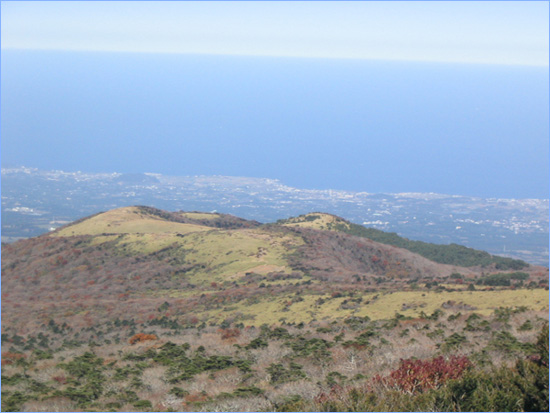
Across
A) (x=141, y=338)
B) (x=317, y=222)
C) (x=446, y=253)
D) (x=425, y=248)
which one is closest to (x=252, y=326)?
(x=141, y=338)

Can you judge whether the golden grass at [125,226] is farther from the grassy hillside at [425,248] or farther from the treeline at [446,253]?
the treeline at [446,253]

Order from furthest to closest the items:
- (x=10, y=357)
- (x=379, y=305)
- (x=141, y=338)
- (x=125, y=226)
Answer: (x=125, y=226) → (x=379, y=305) → (x=141, y=338) → (x=10, y=357)

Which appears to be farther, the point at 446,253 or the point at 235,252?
the point at 446,253

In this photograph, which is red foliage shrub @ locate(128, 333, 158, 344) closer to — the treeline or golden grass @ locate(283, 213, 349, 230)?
golden grass @ locate(283, 213, 349, 230)

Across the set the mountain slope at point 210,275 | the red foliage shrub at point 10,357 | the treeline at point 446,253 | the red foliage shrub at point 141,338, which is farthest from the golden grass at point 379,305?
the treeline at point 446,253

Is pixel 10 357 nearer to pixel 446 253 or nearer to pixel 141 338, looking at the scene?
pixel 141 338

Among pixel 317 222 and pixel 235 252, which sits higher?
pixel 317 222

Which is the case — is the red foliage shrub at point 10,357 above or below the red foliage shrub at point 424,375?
below
